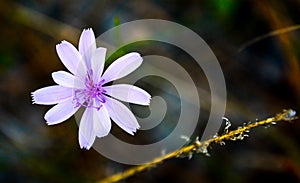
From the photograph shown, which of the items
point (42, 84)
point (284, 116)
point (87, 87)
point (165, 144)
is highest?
point (42, 84)

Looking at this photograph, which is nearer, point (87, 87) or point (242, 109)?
point (87, 87)

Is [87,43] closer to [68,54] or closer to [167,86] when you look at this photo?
[68,54]

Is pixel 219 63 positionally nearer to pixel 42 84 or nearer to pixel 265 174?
pixel 265 174

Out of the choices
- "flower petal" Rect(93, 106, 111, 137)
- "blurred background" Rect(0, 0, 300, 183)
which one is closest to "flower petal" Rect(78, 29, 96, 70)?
"flower petal" Rect(93, 106, 111, 137)

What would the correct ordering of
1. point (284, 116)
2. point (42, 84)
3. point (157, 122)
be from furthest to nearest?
point (42, 84)
point (157, 122)
point (284, 116)

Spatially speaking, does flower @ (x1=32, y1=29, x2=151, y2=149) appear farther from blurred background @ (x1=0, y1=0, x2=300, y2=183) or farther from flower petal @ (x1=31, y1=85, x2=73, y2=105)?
blurred background @ (x1=0, y1=0, x2=300, y2=183)

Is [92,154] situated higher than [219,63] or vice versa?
[219,63]

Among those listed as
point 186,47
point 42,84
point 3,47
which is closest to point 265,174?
point 186,47
